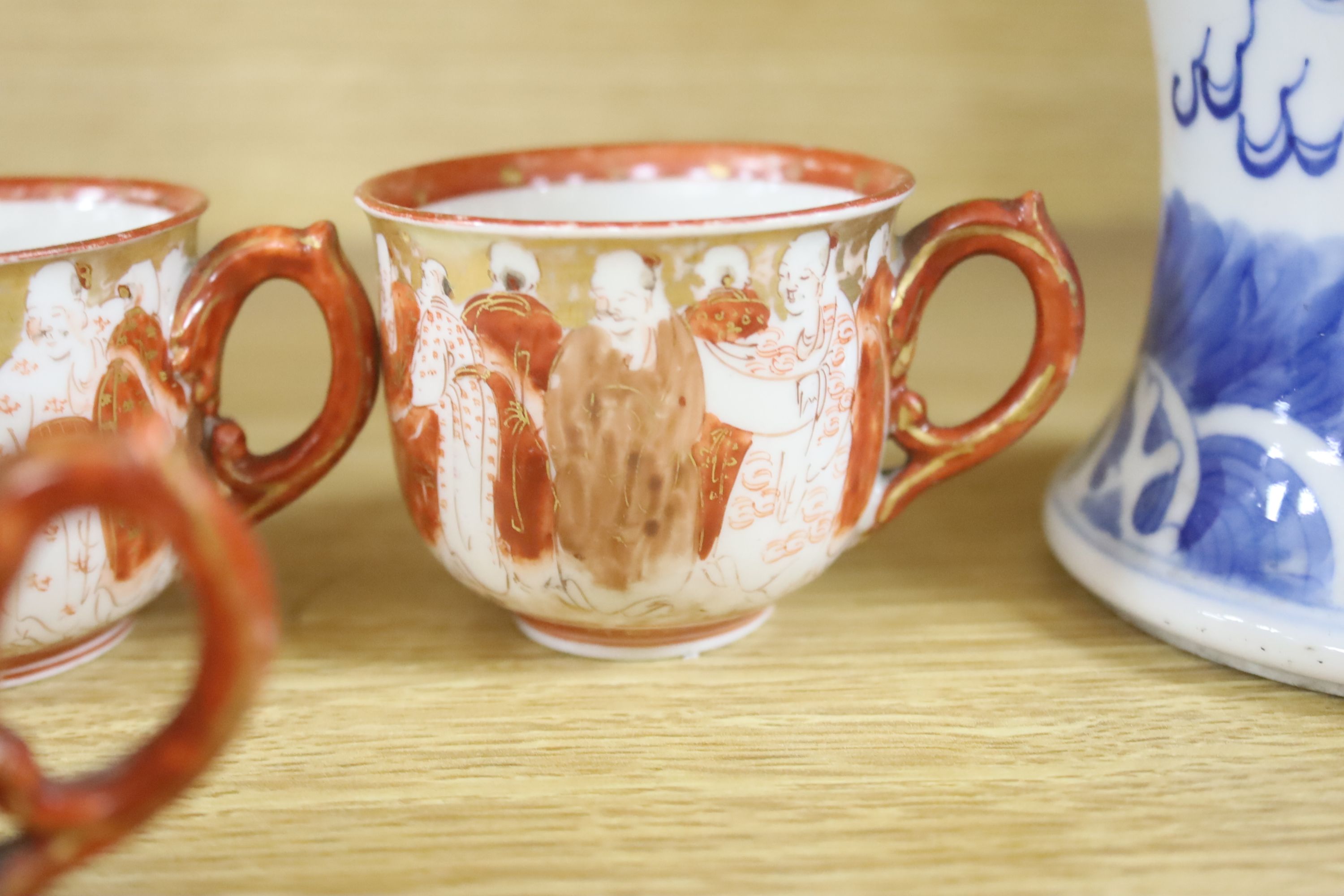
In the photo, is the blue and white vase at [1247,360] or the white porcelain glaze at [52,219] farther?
the white porcelain glaze at [52,219]

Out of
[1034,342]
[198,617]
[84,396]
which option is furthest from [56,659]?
[1034,342]

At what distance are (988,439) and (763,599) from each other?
0.34 ft

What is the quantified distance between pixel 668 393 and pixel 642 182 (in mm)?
165

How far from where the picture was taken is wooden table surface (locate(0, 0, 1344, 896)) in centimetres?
31

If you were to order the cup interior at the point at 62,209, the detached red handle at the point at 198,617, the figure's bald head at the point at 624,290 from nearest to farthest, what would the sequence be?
the detached red handle at the point at 198,617 → the figure's bald head at the point at 624,290 → the cup interior at the point at 62,209

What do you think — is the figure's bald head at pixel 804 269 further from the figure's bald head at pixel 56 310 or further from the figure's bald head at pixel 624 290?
the figure's bald head at pixel 56 310

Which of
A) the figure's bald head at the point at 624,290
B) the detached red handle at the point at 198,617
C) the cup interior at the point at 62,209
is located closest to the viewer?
the detached red handle at the point at 198,617

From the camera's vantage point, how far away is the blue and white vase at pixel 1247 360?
351 mm

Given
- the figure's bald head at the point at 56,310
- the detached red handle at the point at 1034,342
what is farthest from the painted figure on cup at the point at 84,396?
the detached red handle at the point at 1034,342

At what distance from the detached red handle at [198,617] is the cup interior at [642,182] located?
0.24 m

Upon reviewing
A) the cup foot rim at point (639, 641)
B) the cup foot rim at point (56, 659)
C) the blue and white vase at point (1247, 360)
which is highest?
the blue and white vase at point (1247, 360)

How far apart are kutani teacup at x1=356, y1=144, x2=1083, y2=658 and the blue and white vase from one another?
0.04 m

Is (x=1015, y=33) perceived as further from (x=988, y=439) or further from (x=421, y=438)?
(x=421, y=438)

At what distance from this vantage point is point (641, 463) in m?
0.35
